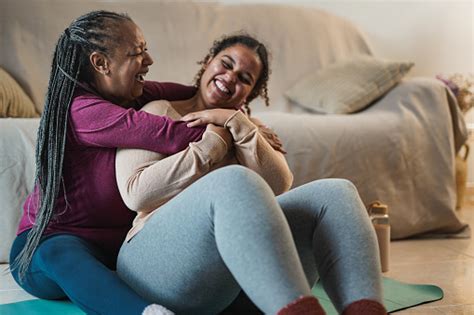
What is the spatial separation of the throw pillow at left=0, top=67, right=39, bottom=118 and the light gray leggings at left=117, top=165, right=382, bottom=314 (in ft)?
3.88

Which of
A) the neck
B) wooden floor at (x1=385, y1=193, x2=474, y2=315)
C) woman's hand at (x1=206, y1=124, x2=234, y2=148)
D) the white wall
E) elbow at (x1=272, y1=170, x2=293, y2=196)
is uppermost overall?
woman's hand at (x1=206, y1=124, x2=234, y2=148)

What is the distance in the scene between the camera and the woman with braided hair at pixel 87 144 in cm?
127

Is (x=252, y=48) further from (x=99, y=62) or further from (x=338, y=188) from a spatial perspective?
(x=338, y=188)

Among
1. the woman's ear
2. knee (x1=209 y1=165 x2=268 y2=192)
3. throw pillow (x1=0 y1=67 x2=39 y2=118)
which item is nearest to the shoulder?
the woman's ear

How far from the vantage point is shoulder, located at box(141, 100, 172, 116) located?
137 cm

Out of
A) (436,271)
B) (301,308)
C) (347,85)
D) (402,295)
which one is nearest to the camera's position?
(301,308)

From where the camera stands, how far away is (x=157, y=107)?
1.38 metres

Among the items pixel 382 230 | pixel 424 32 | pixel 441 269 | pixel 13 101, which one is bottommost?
pixel 441 269

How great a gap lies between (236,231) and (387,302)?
75 centimetres

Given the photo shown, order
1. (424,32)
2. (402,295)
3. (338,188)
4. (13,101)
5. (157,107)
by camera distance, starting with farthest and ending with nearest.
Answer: (424,32) → (13,101) → (402,295) → (157,107) → (338,188)

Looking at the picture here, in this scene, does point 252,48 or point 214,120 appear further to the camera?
point 252,48

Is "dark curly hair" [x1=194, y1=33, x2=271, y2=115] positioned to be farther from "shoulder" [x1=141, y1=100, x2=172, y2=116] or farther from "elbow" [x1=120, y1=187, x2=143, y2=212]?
"elbow" [x1=120, y1=187, x2=143, y2=212]

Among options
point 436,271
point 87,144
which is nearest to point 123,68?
point 87,144

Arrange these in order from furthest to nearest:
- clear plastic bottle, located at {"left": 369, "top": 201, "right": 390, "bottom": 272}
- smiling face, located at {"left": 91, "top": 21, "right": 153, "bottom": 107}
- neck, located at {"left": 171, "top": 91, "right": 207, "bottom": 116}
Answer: clear plastic bottle, located at {"left": 369, "top": 201, "right": 390, "bottom": 272} → neck, located at {"left": 171, "top": 91, "right": 207, "bottom": 116} → smiling face, located at {"left": 91, "top": 21, "right": 153, "bottom": 107}
